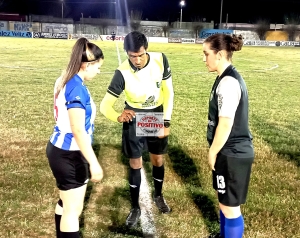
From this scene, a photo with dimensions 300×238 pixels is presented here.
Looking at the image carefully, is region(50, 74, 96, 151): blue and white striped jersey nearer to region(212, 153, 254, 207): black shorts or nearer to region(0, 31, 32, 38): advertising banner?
region(212, 153, 254, 207): black shorts

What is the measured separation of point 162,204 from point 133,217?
0.44 metres

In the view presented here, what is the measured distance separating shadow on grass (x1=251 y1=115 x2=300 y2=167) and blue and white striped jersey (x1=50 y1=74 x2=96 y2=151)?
4.43m

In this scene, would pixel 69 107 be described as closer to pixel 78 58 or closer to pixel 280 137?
pixel 78 58

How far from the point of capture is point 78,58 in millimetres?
2791

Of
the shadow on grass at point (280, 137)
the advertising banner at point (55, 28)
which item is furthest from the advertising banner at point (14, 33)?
the shadow on grass at point (280, 137)

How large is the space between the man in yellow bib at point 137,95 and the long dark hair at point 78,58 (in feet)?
2.97

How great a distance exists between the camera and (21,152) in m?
6.34

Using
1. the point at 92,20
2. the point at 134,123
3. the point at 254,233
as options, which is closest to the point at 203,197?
the point at 254,233

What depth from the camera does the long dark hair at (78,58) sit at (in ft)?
9.05

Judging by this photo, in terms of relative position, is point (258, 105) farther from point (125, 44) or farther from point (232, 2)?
point (232, 2)

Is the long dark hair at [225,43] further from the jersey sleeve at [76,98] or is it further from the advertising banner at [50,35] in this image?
the advertising banner at [50,35]

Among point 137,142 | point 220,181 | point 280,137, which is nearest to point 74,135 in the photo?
point 220,181

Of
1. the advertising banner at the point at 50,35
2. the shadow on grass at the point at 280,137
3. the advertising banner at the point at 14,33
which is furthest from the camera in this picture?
the advertising banner at the point at 14,33

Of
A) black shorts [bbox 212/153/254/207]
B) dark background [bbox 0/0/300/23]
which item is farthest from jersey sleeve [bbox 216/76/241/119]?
dark background [bbox 0/0/300/23]
